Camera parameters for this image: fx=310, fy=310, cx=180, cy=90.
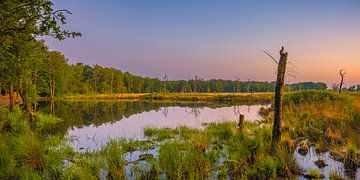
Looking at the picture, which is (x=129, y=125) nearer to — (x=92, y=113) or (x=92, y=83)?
(x=92, y=113)

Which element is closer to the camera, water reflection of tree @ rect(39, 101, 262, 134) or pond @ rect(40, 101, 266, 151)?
pond @ rect(40, 101, 266, 151)

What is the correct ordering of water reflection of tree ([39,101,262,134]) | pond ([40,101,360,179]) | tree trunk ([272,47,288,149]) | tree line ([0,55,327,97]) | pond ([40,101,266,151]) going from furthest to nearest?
tree line ([0,55,327,97])
water reflection of tree ([39,101,262,134])
pond ([40,101,266,151])
pond ([40,101,360,179])
tree trunk ([272,47,288,149])

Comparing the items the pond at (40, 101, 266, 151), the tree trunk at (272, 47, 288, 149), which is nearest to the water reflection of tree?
the pond at (40, 101, 266, 151)

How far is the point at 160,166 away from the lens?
895 cm

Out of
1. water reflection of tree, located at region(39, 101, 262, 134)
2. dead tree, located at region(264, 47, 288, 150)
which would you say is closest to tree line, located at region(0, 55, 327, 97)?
water reflection of tree, located at region(39, 101, 262, 134)

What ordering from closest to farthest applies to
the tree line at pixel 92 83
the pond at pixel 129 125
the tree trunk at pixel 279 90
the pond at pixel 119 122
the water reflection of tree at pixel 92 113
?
the tree trunk at pixel 279 90, the pond at pixel 129 125, the pond at pixel 119 122, the water reflection of tree at pixel 92 113, the tree line at pixel 92 83

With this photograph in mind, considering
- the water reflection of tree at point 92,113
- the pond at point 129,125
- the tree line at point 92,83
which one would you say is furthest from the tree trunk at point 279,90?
the tree line at point 92,83

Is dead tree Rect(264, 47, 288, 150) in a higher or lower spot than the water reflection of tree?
higher

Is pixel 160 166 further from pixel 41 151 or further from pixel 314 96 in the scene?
pixel 314 96

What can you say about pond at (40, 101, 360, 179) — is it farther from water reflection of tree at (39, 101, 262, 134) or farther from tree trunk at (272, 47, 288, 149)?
tree trunk at (272, 47, 288, 149)

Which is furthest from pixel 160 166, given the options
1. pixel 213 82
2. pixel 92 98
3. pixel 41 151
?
pixel 213 82

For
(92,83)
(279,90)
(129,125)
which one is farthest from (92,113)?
(92,83)

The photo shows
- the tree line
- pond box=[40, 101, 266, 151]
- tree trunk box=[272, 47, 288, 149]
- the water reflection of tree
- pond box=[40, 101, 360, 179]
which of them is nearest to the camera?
tree trunk box=[272, 47, 288, 149]

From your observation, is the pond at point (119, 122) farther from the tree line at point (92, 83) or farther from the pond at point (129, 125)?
the tree line at point (92, 83)
